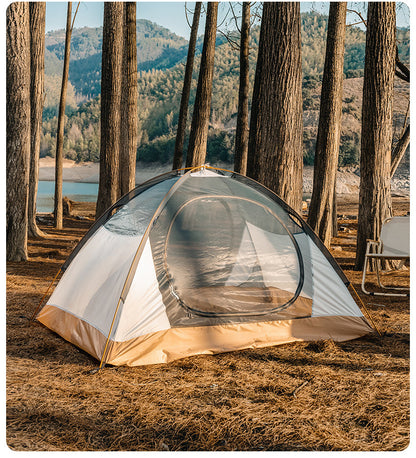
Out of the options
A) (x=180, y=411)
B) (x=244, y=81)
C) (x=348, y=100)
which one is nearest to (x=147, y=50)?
(x=348, y=100)

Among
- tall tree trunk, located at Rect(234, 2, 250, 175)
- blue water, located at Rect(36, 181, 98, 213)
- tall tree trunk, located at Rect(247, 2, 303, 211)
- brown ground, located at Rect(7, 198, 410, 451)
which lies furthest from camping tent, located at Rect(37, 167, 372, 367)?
Result: blue water, located at Rect(36, 181, 98, 213)

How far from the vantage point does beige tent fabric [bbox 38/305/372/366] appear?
3678mm

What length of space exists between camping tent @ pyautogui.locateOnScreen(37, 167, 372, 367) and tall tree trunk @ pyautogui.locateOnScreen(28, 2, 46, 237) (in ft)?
17.0

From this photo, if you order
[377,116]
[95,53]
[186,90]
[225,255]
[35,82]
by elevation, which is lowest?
[225,255]

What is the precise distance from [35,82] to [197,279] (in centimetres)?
652

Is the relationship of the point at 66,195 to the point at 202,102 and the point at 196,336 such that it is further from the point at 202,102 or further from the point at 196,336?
the point at 196,336

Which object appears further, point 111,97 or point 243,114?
point 243,114

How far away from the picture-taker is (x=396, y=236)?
261 inches

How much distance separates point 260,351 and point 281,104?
289cm

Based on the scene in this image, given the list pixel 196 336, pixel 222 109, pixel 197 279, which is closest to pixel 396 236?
pixel 197 279

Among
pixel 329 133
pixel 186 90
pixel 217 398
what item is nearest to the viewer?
pixel 217 398

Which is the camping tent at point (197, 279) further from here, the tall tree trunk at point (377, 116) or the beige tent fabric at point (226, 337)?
the tall tree trunk at point (377, 116)

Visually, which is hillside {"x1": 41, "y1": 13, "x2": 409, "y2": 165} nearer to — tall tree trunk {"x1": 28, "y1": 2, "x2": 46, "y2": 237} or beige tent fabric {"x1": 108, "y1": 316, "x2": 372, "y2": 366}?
tall tree trunk {"x1": 28, "y1": 2, "x2": 46, "y2": 237}

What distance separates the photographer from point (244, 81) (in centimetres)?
1080
